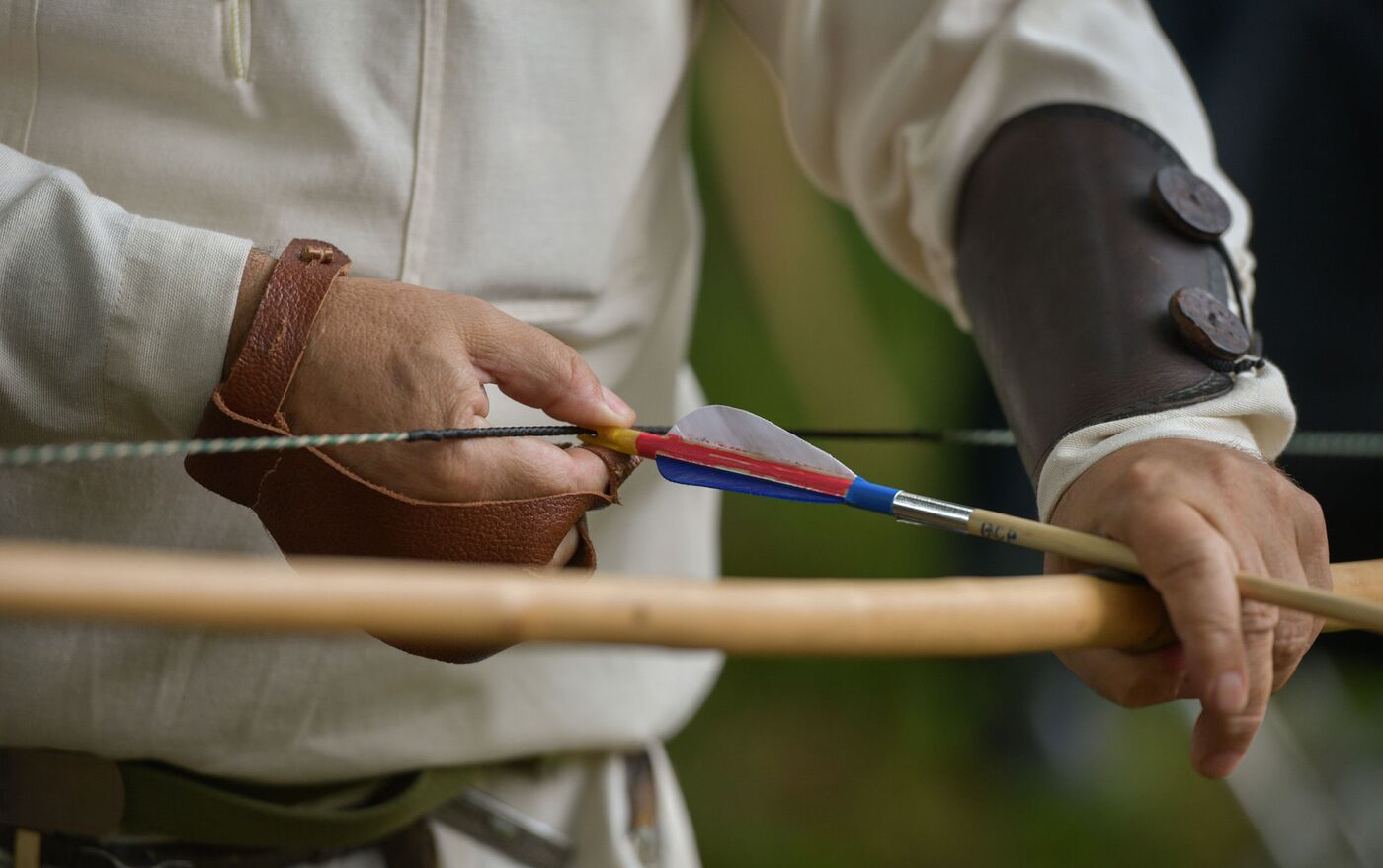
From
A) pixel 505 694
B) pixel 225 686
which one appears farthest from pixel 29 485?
pixel 505 694

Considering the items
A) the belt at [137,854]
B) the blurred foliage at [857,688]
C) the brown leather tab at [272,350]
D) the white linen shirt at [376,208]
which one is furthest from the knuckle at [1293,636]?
the blurred foliage at [857,688]

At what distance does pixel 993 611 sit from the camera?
1.53 ft

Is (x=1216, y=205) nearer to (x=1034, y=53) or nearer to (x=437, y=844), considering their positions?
(x=1034, y=53)

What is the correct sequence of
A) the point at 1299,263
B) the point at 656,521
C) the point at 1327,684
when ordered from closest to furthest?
1. the point at 656,521
2. the point at 1299,263
3. the point at 1327,684

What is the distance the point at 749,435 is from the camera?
595 mm

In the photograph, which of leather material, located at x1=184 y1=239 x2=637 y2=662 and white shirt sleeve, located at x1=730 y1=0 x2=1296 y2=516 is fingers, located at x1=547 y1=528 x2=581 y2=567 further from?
white shirt sleeve, located at x1=730 y1=0 x2=1296 y2=516

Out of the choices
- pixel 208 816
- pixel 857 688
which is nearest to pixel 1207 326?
pixel 208 816

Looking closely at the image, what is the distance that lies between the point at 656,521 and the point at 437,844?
27cm

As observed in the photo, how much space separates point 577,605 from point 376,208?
1.19 ft

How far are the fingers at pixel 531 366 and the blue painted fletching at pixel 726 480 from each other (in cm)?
5

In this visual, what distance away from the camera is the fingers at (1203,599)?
1.53 feet

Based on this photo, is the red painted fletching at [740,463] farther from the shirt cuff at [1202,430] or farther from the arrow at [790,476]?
the shirt cuff at [1202,430]

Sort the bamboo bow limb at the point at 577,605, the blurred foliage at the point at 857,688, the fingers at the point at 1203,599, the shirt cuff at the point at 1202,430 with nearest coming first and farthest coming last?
the bamboo bow limb at the point at 577,605 → the fingers at the point at 1203,599 → the shirt cuff at the point at 1202,430 → the blurred foliage at the point at 857,688

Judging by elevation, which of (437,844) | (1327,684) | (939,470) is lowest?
(1327,684)
